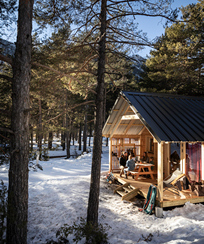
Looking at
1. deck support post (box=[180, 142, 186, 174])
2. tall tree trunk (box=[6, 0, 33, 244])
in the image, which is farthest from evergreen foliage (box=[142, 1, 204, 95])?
tall tree trunk (box=[6, 0, 33, 244])

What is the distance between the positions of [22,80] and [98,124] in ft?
8.59

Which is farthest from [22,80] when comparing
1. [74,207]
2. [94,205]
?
[74,207]

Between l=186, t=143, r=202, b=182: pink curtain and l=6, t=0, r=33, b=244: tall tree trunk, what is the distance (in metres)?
7.43

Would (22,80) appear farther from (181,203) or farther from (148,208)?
(181,203)

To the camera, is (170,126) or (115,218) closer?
(115,218)

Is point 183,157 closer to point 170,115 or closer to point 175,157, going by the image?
point 175,157

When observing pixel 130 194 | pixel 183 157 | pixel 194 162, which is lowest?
pixel 130 194

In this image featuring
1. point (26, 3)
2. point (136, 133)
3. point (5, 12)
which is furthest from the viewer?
point (136, 133)

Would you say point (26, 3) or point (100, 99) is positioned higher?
point (26, 3)

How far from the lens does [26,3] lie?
14.9 ft

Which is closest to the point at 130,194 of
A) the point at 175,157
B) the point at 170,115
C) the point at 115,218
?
the point at 115,218

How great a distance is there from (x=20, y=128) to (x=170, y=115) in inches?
244

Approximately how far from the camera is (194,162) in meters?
8.62

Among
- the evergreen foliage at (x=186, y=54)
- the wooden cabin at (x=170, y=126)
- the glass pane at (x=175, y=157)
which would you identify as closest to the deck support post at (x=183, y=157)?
the wooden cabin at (x=170, y=126)
